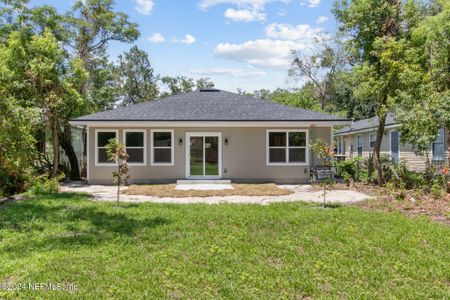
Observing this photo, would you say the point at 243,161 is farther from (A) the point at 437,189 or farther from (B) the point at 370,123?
(B) the point at 370,123

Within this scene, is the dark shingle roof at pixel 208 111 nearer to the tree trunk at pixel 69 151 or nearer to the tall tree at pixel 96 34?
the tree trunk at pixel 69 151

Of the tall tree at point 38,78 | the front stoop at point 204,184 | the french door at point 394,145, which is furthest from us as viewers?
the french door at point 394,145

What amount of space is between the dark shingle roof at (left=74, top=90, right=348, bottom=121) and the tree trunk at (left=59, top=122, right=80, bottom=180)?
2.96 metres

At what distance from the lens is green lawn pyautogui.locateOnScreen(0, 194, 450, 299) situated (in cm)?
447

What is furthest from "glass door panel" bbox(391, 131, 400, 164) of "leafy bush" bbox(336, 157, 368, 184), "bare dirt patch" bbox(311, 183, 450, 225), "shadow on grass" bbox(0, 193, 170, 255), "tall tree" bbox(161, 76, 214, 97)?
"tall tree" bbox(161, 76, 214, 97)

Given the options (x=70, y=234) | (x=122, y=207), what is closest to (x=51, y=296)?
(x=70, y=234)

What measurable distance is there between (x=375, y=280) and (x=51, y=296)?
3.80 meters

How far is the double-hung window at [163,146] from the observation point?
15945mm

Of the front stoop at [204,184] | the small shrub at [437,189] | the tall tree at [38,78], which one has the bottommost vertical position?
the front stoop at [204,184]

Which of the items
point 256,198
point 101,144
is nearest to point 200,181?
point 101,144

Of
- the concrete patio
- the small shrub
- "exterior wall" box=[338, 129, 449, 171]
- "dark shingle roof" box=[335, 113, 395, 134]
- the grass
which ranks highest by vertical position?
"dark shingle roof" box=[335, 113, 395, 134]

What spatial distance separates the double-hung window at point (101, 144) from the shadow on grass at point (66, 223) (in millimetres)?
5570

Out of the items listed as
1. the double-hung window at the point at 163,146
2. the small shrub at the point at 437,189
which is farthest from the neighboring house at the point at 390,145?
the double-hung window at the point at 163,146

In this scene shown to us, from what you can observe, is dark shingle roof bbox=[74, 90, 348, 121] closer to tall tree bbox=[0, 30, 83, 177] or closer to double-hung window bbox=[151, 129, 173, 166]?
double-hung window bbox=[151, 129, 173, 166]
